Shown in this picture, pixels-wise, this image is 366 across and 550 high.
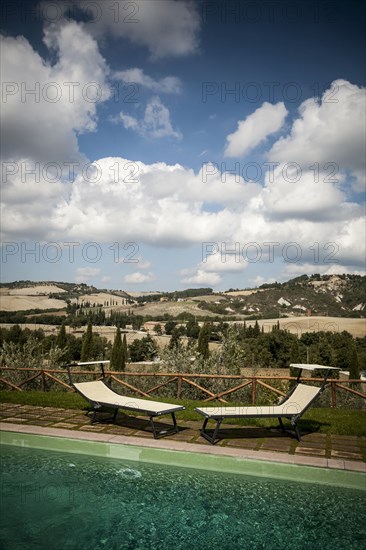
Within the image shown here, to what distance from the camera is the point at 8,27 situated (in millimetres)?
8656

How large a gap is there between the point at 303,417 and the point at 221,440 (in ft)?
7.85

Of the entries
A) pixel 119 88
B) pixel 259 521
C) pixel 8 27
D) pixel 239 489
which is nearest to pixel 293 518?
pixel 259 521

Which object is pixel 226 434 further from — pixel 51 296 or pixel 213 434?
pixel 51 296

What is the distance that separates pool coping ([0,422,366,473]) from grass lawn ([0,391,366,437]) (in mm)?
1688

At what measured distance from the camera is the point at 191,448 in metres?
5.16

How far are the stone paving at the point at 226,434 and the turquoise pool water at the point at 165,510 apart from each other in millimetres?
911

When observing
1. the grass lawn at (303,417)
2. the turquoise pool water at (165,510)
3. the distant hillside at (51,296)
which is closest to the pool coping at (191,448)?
the turquoise pool water at (165,510)

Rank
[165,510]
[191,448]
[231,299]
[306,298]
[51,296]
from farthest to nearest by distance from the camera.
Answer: [231,299]
[306,298]
[51,296]
[191,448]
[165,510]

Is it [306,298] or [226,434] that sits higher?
[306,298]

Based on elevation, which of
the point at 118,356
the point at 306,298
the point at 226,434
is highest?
the point at 306,298

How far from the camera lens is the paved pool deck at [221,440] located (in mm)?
4855

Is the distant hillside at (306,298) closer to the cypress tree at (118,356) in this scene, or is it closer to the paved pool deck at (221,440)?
the cypress tree at (118,356)

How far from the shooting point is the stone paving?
5.23 metres

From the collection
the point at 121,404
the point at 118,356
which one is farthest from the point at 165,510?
the point at 118,356
